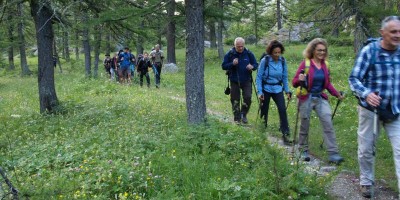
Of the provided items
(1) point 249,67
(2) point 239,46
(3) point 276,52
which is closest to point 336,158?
(3) point 276,52

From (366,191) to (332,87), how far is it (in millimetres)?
2266

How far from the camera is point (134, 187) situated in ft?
16.8

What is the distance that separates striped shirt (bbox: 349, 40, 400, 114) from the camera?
4.65 meters

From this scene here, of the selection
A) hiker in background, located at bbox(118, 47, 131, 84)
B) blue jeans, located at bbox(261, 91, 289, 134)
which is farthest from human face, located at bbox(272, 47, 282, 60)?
hiker in background, located at bbox(118, 47, 131, 84)

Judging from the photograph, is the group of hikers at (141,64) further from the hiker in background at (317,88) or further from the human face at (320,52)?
the human face at (320,52)

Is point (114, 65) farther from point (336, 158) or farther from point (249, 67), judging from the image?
point (336, 158)

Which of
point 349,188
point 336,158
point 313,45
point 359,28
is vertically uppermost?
point 359,28

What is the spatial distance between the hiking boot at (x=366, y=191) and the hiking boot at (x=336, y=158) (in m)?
1.29

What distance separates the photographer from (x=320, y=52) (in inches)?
261

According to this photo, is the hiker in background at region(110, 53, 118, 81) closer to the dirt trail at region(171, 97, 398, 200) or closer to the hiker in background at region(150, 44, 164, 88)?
the hiker in background at region(150, 44, 164, 88)

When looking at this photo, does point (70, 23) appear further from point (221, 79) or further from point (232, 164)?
point (221, 79)

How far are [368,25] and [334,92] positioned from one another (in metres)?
6.82

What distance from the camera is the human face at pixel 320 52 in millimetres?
6617

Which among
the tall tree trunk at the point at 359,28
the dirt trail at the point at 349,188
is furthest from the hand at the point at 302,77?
the tall tree trunk at the point at 359,28
